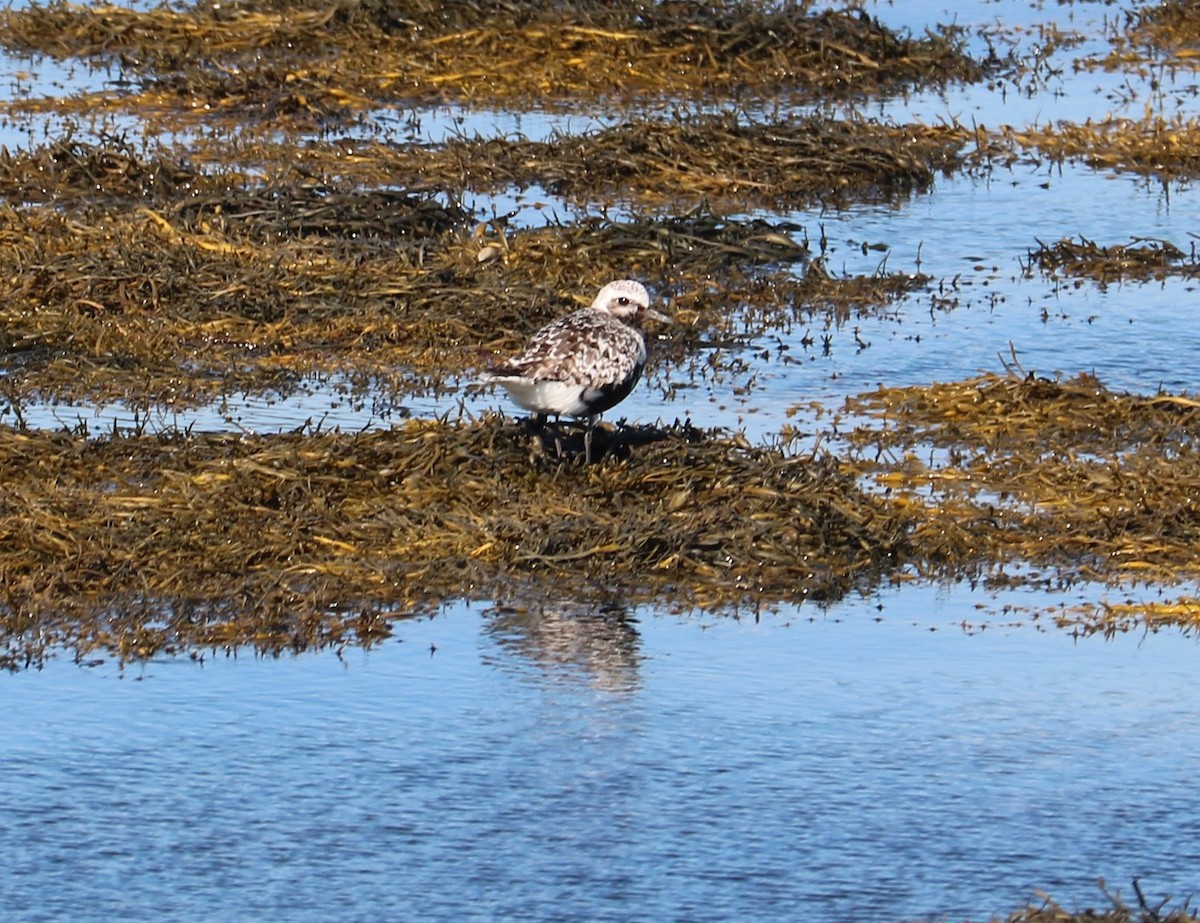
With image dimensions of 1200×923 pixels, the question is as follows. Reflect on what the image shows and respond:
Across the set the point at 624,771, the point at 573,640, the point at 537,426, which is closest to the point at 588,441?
the point at 537,426

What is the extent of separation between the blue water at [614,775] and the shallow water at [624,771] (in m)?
0.01

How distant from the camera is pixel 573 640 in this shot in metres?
8.71

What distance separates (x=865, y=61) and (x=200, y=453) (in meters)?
11.5

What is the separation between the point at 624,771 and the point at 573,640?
1.24 metres

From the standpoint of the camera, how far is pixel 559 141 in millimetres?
17750

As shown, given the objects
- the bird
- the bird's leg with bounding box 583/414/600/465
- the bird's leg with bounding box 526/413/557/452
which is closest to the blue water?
the bird's leg with bounding box 583/414/600/465

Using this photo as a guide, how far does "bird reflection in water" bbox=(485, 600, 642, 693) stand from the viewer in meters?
8.34

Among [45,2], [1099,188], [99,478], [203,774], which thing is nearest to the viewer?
[203,774]

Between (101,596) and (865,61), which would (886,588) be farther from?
(865,61)

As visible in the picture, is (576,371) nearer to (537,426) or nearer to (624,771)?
(537,426)

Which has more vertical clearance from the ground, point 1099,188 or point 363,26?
point 363,26

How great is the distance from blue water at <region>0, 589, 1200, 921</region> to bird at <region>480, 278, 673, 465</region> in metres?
1.65

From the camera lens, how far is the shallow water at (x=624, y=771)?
6688 mm

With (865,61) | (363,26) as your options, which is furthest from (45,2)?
(865,61)
